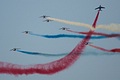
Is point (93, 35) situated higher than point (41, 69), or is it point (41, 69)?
point (93, 35)

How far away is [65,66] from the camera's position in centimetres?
149

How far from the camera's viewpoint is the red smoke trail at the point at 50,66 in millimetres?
1481

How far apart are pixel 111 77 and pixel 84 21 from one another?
1.47 feet

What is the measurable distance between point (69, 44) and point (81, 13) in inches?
9.6

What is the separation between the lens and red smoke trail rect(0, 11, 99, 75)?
4.86ft

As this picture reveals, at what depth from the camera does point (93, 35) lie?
1.48 m

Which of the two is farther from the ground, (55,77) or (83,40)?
(83,40)

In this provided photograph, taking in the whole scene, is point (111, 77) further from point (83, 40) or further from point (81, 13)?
point (81, 13)

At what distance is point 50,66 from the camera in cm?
150

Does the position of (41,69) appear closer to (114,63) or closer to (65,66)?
(65,66)

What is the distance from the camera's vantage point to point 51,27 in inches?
59.6

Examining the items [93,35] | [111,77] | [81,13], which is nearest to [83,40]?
[93,35]

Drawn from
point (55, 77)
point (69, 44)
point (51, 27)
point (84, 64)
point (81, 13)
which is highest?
point (81, 13)

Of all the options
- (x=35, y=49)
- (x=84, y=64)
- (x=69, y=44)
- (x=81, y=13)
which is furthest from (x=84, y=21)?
(x=35, y=49)
